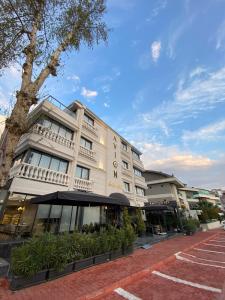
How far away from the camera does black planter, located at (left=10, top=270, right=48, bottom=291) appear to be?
16.2 ft

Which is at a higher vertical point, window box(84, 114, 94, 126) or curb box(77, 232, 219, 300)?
window box(84, 114, 94, 126)

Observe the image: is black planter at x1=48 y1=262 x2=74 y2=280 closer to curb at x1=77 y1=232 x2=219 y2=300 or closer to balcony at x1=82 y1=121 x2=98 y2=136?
curb at x1=77 y1=232 x2=219 y2=300

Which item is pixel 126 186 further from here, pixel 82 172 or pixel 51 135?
pixel 51 135

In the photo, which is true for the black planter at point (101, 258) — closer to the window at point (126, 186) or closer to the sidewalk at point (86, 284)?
the sidewalk at point (86, 284)

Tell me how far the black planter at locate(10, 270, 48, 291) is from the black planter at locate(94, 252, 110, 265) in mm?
2605

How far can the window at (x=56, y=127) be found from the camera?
12.6m

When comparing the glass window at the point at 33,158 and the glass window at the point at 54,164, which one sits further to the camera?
the glass window at the point at 54,164

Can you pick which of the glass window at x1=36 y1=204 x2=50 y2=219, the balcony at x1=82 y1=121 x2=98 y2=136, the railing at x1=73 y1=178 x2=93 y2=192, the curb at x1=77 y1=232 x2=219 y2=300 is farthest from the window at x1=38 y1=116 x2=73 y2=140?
the curb at x1=77 y1=232 x2=219 y2=300

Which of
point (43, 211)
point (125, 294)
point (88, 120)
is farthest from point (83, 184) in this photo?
point (125, 294)

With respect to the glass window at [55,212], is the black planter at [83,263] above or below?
below

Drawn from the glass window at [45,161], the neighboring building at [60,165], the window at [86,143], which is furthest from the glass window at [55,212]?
the window at [86,143]

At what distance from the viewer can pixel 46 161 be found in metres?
12.0

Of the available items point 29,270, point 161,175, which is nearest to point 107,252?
point 29,270

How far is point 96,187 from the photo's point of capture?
52.5ft
